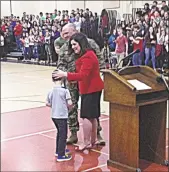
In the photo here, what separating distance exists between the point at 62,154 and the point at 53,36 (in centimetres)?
1130

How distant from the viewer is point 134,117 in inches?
152

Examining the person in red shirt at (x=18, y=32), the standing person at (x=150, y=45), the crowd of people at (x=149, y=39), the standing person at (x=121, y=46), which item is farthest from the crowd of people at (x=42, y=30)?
the standing person at (x=150, y=45)

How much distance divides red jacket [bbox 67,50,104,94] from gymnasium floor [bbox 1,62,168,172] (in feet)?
2.61

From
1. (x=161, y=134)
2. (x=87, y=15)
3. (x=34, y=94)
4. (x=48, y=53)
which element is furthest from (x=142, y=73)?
(x=48, y=53)

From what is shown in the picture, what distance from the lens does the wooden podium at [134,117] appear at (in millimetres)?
3857

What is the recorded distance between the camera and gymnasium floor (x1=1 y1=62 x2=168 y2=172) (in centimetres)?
424

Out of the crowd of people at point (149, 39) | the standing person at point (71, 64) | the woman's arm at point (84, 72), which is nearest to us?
the woman's arm at point (84, 72)

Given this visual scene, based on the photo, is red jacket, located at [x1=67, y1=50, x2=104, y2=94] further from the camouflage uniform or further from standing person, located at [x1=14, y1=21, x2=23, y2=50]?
standing person, located at [x1=14, y1=21, x2=23, y2=50]

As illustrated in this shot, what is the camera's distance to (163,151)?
423 centimetres

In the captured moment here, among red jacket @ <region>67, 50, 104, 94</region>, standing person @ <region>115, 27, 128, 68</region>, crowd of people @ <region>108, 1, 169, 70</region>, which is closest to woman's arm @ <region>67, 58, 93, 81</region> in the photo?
red jacket @ <region>67, 50, 104, 94</region>

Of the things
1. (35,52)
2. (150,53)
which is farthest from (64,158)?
(35,52)

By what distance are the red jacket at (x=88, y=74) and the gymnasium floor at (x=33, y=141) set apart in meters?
0.80

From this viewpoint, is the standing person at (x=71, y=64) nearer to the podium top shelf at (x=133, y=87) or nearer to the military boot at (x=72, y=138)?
the military boot at (x=72, y=138)

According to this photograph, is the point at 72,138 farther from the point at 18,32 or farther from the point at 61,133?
the point at 18,32
